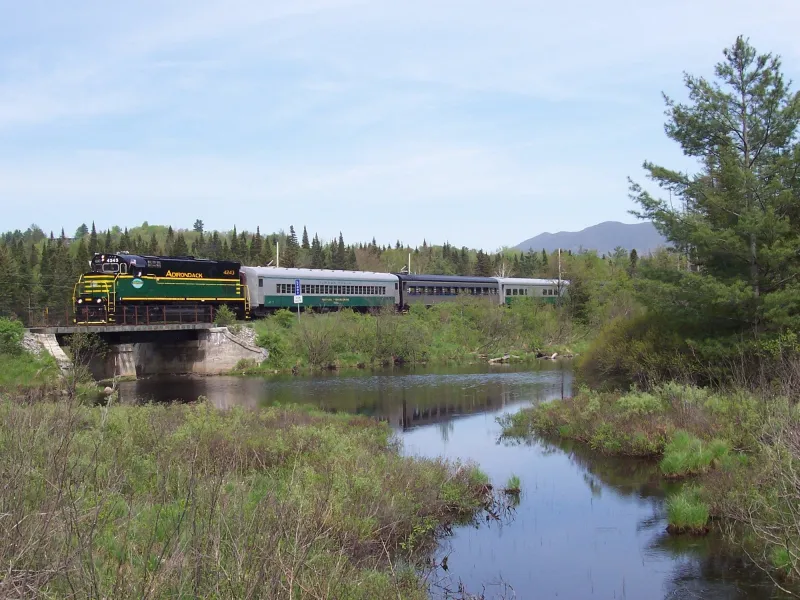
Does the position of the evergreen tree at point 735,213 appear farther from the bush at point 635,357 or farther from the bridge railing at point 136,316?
the bridge railing at point 136,316

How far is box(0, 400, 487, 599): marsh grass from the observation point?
520 cm

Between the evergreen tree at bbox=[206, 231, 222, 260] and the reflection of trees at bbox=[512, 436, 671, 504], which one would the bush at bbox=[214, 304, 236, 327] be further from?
the evergreen tree at bbox=[206, 231, 222, 260]

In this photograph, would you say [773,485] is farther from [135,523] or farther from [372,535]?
[135,523]

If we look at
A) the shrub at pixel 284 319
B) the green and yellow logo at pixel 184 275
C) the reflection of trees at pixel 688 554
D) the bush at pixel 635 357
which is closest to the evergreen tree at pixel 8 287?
the green and yellow logo at pixel 184 275

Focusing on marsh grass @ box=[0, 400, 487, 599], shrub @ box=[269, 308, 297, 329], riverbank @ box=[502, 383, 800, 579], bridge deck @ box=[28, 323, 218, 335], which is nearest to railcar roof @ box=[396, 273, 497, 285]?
shrub @ box=[269, 308, 297, 329]

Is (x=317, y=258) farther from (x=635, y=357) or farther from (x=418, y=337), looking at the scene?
(x=635, y=357)

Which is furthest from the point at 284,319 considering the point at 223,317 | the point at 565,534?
the point at 565,534

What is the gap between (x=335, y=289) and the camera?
50719mm

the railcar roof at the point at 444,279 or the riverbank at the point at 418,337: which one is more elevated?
the railcar roof at the point at 444,279

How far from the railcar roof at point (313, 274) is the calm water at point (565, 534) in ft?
67.3

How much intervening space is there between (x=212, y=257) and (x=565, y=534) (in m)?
78.6

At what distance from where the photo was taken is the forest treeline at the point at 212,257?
1978 inches

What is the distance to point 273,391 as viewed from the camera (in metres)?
31.8

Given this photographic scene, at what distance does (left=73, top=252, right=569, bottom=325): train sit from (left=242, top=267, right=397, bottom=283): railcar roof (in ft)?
0.22
